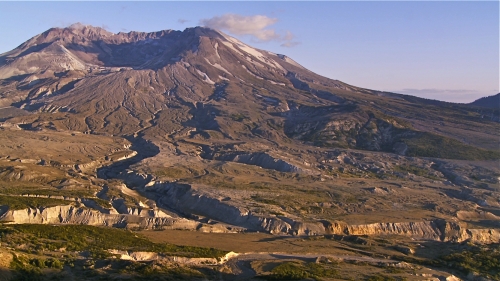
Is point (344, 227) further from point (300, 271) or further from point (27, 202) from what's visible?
point (27, 202)

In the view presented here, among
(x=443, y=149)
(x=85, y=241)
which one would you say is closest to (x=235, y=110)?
(x=443, y=149)

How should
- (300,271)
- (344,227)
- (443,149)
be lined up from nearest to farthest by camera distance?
(300,271), (344,227), (443,149)

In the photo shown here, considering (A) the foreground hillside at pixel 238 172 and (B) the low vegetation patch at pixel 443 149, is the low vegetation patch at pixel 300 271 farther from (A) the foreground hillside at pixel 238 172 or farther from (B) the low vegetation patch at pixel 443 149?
(B) the low vegetation patch at pixel 443 149

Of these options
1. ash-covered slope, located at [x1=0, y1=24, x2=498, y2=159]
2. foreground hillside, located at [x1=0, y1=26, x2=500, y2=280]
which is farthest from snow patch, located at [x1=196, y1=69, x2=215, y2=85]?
foreground hillside, located at [x1=0, y1=26, x2=500, y2=280]

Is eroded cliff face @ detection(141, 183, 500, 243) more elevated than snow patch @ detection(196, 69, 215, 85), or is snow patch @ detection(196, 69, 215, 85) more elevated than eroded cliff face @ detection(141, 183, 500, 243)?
snow patch @ detection(196, 69, 215, 85)

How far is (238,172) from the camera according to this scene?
9594cm

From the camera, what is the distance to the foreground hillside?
49.0m

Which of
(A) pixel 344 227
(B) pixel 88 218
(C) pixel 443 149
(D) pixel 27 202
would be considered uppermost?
(C) pixel 443 149

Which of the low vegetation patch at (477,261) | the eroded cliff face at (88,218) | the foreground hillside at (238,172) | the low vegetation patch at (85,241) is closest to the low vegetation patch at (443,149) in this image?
the foreground hillside at (238,172)

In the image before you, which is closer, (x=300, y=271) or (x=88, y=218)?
(x=300, y=271)

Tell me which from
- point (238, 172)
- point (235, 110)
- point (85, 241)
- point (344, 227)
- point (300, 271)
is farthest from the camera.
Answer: point (235, 110)

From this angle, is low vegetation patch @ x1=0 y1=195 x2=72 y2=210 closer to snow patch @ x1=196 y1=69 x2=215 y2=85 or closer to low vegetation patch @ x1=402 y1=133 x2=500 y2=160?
low vegetation patch @ x1=402 y1=133 x2=500 y2=160

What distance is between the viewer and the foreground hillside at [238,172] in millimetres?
48969

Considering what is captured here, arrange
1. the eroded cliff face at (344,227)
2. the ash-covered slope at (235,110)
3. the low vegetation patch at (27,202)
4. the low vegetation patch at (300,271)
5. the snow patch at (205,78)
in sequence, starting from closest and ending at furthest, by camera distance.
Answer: the low vegetation patch at (300,271), the low vegetation patch at (27,202), the eroded cliff face at (344,227), the ash-covered slope at (235,110), the snow patch at (205,78)
